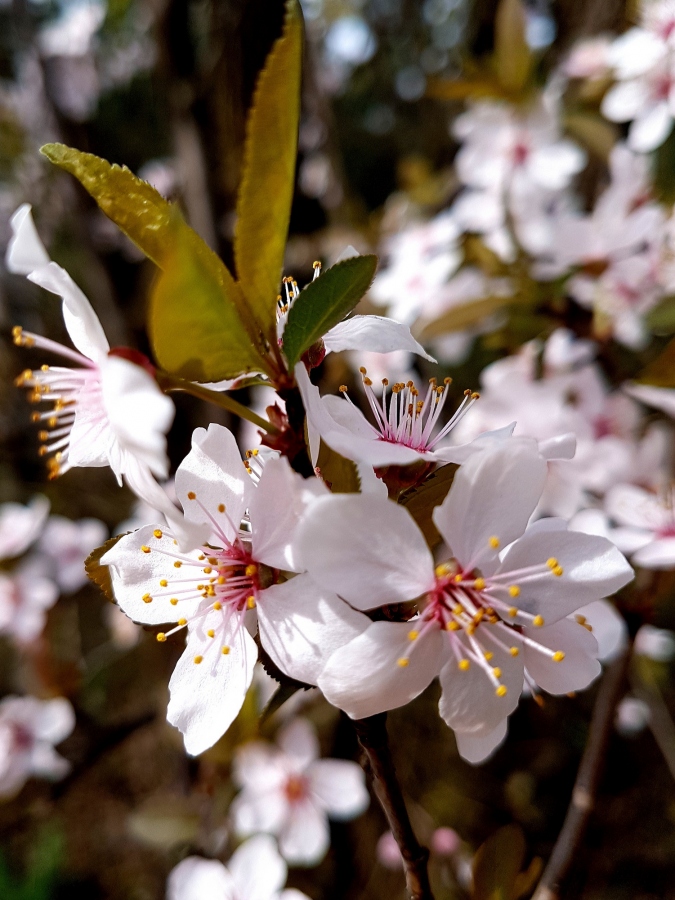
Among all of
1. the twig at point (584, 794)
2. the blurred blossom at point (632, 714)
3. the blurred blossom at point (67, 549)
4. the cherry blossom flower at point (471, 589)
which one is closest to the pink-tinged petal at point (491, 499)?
the cherry blossom flower at point (471, 589)

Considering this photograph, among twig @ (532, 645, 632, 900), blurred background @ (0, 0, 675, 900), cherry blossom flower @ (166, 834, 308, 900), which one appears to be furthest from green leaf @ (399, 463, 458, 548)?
blurred background @ (0, 0, 675, 900)

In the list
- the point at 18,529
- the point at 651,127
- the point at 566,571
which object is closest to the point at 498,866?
the point at 566,571

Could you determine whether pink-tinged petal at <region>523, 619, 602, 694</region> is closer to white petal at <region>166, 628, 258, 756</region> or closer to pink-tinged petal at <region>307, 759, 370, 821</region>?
white petal at <region>166, 628, 258, 756</region>

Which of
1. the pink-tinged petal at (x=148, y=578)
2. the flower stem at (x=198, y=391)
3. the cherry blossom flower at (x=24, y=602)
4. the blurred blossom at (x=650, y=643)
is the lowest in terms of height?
the blurred blossom at (x=650, y=643)

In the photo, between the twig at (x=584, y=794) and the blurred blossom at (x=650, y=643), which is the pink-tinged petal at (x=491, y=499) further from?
the blurred blossom at (x=650, y=643)

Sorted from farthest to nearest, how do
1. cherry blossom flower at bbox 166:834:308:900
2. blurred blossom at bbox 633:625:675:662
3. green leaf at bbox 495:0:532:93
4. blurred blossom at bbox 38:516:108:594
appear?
1. blurred blossom at bbox 38:516:108:594
2. blurred blossom at bbox 633:625:675:662
3. green leaf at bbox 495:0:532:93
4. cherry blossom flower at bbox 166:834:308:900

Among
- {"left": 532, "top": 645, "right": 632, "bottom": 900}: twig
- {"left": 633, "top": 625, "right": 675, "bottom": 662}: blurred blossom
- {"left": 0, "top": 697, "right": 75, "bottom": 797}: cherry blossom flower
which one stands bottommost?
{"left": 633, "top": 625, "right": 675, "bottom": 662}: blurred blossom
